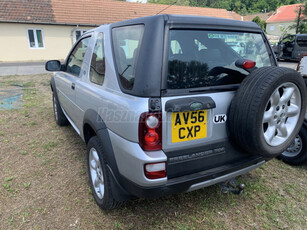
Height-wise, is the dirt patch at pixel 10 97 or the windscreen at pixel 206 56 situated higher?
the windscreen at pixel 206 56

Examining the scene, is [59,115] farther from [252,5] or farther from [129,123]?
[252,5]

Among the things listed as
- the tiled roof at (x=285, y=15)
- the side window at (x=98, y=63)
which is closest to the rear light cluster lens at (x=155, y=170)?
the side window at (x=98, y=63)

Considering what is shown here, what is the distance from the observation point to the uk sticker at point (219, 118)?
194 centimetres

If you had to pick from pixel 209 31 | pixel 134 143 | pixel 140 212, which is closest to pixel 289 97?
pixel 209 31

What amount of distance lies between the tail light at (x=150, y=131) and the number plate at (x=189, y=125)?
117mm

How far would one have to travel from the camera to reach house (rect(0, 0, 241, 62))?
1856cm

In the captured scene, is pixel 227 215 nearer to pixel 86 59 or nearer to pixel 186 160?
pixel 186 160

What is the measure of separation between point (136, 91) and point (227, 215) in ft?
5.36

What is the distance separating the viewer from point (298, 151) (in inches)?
128

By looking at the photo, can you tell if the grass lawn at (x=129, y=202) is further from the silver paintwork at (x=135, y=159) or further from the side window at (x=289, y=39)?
the side window at (x=289, y=39)

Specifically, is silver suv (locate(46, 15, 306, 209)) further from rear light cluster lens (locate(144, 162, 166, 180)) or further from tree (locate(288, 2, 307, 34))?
tree (locate(288, 2, 307, 34))

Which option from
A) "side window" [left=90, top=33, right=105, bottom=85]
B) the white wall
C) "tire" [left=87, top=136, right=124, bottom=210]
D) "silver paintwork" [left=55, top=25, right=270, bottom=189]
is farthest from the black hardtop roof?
the white wall

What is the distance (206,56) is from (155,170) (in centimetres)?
107

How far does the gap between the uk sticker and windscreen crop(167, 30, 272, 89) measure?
0.89ft
